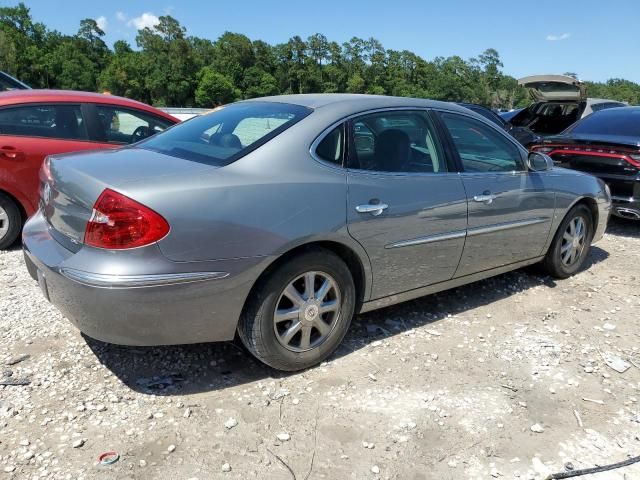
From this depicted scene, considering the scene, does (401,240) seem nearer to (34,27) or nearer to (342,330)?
(342,330)

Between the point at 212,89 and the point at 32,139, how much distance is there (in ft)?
282

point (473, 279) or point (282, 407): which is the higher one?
point (473, 279)

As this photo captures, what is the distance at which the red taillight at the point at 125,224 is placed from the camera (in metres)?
2.53

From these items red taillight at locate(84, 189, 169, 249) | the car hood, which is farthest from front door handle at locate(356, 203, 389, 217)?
the car hood

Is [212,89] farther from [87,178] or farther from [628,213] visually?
[87,178]

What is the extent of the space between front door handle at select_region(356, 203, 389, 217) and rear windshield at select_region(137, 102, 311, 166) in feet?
2.04

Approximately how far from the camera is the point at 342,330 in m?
3.33

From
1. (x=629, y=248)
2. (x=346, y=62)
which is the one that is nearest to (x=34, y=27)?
(x=346, y=62)

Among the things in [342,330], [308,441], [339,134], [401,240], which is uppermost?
[339,134]

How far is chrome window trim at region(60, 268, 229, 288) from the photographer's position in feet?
8.27

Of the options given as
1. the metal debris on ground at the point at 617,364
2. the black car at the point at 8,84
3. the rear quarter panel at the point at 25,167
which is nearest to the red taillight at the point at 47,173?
the rear quarter panel at the point at 25,167

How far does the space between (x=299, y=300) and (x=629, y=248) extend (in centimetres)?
491

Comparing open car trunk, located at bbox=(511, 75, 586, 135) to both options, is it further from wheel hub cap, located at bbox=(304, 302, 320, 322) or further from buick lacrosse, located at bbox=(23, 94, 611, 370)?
wheel hub cap, located at bbox=(304, 302, 320, 322)

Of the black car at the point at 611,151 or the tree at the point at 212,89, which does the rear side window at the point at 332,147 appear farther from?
the tree at the point at 212,89
